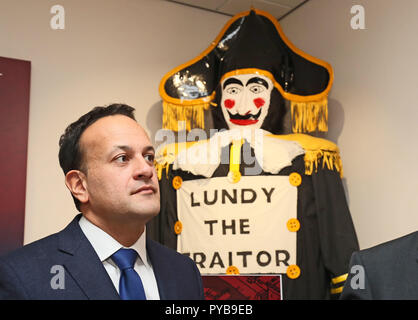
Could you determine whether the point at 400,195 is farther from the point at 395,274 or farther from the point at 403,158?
the point at 395,274

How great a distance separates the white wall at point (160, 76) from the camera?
177cm

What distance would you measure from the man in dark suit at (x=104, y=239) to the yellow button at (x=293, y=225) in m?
0.67

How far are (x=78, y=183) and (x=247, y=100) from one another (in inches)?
37.3

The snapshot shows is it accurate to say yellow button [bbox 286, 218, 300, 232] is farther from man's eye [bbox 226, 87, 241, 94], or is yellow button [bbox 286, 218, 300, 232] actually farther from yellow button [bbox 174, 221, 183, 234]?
man's eye [bbox 226, 87, 241, 94]

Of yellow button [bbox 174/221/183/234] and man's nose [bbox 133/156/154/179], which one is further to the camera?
yellow button [bbox 174/221/183/234]

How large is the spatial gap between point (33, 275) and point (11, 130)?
1144 millimetres

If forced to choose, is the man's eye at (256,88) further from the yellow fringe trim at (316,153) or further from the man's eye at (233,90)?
the yellow fringe trim at (316,153)

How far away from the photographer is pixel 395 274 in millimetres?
968

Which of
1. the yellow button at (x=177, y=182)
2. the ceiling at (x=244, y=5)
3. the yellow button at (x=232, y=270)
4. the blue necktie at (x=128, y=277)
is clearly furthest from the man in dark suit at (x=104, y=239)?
the ceiling at (x=244, y=5)

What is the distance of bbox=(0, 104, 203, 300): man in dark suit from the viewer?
88cm

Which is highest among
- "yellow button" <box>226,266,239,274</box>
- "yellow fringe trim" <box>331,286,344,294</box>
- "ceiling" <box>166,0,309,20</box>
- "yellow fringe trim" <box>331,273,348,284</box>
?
"ceiling" <box>166,0,309,20</box>

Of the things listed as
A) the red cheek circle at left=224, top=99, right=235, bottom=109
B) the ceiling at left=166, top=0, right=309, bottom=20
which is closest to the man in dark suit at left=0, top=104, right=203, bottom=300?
the red cheek circle at left=224, top=99, right=235, bottom=109

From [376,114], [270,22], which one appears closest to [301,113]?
[376,114]

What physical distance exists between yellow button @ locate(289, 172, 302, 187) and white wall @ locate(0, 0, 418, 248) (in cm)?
37
